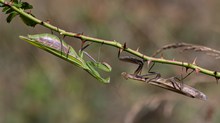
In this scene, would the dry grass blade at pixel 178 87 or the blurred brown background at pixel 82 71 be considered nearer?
the dry grass blade at pixel 178 87

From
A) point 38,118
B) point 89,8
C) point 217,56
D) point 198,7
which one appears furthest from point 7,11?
point 198,7

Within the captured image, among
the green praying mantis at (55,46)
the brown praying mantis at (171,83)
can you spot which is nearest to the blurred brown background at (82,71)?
the brown praying mantis at (171,83)

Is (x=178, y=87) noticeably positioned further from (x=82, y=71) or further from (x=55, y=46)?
(x=82, y=71)

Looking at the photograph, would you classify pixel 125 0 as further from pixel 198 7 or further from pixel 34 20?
pixel 34 20

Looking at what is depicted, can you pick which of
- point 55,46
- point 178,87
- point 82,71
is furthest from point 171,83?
point 82,71

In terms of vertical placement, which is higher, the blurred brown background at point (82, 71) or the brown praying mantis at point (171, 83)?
the blurred brown background at point (82, 71)

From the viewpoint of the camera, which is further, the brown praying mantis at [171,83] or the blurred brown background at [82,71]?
the blurred brown background at [82,71]

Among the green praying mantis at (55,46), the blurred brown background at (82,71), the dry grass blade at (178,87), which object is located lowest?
the green praying mantis at (55,46)

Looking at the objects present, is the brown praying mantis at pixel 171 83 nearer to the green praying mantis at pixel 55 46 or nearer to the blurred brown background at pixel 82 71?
the green praying mantis at pixel 55 46
